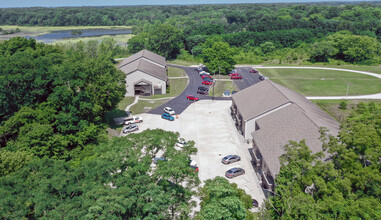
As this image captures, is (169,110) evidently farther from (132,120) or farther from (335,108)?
(335,108)

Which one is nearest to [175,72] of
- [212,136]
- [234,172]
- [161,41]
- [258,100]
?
[161,41]

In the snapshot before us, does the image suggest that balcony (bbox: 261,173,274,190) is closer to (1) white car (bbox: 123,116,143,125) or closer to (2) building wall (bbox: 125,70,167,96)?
(1) white car (bbox: 123,116,143,125)

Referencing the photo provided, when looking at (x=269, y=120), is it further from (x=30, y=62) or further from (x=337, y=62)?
(x=337, y=62)

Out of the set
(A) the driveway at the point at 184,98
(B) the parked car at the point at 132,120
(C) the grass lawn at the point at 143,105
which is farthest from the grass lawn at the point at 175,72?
(B) the parked car at the point at 132,120

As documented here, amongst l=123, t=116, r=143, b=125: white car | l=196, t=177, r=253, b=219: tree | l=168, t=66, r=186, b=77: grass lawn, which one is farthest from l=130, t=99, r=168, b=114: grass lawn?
l=196, t=177, r=253, b=219: tree

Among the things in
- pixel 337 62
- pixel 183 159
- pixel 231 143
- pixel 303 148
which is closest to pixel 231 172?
pixel 231 143

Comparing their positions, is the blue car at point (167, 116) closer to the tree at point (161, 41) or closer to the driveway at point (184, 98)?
the driveway at point (184, 98)
